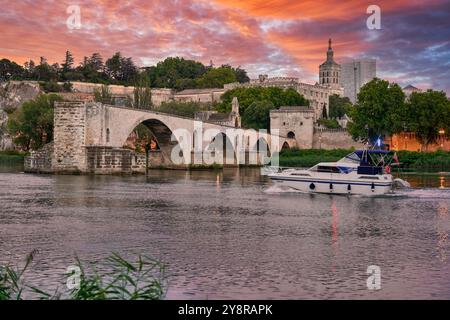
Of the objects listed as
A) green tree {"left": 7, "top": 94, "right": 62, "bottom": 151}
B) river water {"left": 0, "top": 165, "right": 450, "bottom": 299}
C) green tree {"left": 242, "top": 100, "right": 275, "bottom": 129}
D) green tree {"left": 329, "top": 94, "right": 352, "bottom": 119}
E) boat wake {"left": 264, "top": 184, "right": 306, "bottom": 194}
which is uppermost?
green tree {"left": 329, "top": 94, "right": 352, "bottom": 119}

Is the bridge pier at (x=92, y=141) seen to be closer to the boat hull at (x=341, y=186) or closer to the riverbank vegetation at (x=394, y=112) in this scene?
the boat hull at (x=341, y=186)

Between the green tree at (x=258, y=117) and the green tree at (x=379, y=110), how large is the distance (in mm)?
20781

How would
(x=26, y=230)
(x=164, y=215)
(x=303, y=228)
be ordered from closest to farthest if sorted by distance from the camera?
(x=26, y=230) < (x=303, y=228) < (x=164, y=215)

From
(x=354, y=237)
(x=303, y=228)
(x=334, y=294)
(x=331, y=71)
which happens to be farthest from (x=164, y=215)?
(x=331, y=71)

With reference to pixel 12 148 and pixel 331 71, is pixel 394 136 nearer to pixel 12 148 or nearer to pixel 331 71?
pixel 12 148

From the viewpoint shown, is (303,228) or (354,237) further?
(303,228)

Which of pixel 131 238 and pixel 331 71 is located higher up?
pixel 331 71

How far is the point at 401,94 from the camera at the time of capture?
79688mm

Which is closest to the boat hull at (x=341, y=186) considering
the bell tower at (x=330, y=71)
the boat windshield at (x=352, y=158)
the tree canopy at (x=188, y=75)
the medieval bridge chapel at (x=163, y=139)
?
the boat windshield at (x=352, y=158)

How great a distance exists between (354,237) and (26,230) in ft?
27.4

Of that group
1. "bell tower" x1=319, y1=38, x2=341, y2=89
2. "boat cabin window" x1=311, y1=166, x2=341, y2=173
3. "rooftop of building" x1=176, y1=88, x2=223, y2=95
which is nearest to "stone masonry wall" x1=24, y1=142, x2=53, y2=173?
"boat cabin window" x1=311, y1=166, x2=341, y2=173

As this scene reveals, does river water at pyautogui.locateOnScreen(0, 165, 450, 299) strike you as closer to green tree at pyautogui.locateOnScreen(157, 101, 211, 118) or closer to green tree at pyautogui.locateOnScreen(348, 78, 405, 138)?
green tree at pyautogui.locateOnScreen(348, 78, 405, 138)

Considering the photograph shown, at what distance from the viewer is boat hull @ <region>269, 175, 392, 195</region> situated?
3181cm

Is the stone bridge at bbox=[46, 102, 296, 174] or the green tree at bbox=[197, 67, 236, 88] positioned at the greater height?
the green tree at bbox=[197, 67, 236, 88]
